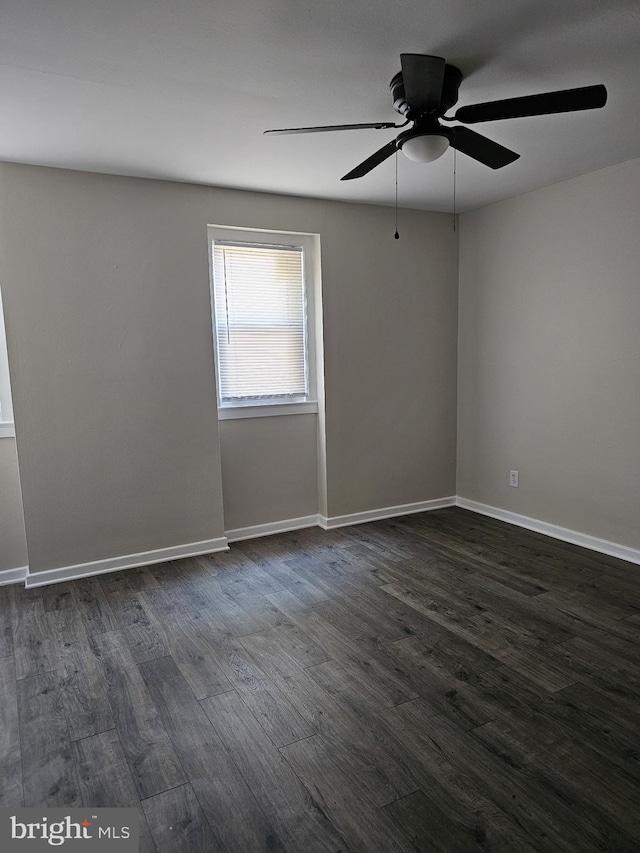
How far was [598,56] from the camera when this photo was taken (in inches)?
78.8

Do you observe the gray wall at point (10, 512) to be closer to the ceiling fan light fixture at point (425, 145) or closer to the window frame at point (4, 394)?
the window frame at point (4, 394)

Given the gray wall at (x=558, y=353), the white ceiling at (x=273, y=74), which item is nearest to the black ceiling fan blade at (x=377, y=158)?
the white ceiling at (x=273, y=74)

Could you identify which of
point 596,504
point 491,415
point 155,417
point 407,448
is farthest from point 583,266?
point 155,417

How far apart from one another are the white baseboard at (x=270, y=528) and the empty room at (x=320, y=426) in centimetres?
4

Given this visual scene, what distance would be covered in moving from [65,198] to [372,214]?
2.17 metres

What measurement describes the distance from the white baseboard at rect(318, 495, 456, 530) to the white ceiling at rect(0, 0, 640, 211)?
251 cm

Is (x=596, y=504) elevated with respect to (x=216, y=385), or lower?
lower

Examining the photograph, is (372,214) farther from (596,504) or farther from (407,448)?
(596,504)

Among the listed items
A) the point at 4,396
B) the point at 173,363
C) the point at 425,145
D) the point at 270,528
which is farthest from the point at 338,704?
the point at 4,396

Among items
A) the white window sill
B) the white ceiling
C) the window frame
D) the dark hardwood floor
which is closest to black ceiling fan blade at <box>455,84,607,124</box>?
the white ceiling

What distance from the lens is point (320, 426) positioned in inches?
162

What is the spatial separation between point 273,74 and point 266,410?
2284 mm

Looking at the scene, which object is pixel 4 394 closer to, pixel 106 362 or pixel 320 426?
pixel 106 362

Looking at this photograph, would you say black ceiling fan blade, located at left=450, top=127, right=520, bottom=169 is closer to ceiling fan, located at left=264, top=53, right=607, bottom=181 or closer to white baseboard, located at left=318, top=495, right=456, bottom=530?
ceiling fan, located at left=264, top=53, right=607, bottom=181
